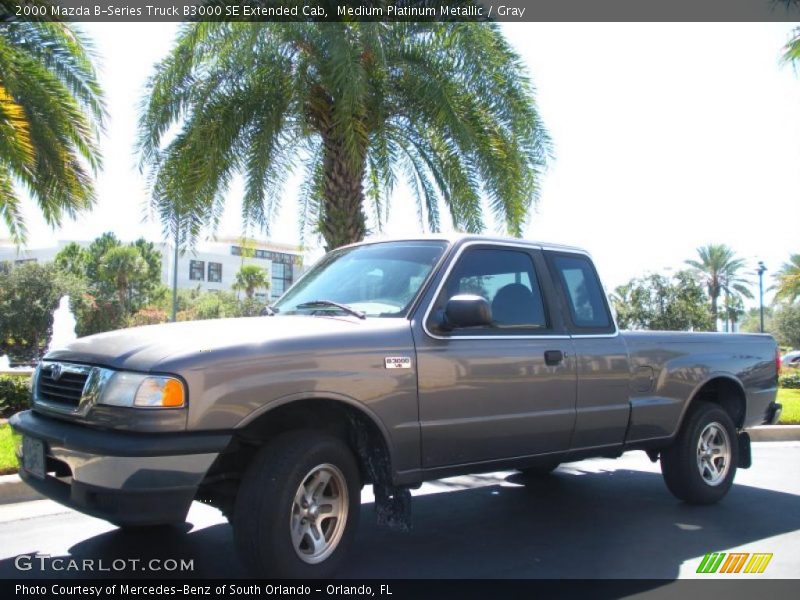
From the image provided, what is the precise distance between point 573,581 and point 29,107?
10824mm

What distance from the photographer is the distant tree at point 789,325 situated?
6894 centimetres

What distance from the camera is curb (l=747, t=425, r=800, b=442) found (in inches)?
441

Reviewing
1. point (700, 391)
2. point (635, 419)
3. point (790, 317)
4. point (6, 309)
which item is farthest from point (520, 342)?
point (790, 317)

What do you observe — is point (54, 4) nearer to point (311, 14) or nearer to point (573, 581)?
point (311, 14)

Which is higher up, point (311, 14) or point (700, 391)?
point (311, 14)

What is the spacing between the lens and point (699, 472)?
6.35 metres

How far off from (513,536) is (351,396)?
2.05m

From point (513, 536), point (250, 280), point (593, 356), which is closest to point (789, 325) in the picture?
point (250, 280)

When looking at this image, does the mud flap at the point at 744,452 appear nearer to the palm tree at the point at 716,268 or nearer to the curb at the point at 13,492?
the curb at the point at 13,492

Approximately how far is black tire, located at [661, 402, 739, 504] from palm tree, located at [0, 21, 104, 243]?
9126 mm

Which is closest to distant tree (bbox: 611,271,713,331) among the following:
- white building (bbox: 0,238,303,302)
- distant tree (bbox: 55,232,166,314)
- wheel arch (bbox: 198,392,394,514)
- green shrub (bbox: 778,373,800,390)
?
green shrub (bbox: 778,373,800,390)

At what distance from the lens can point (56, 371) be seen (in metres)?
4.16

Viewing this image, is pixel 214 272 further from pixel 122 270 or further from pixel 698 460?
pixel 698 460

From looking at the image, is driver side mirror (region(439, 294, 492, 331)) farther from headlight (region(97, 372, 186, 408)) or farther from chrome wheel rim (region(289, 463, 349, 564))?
headlight (region(97, 372, 186, 408))
